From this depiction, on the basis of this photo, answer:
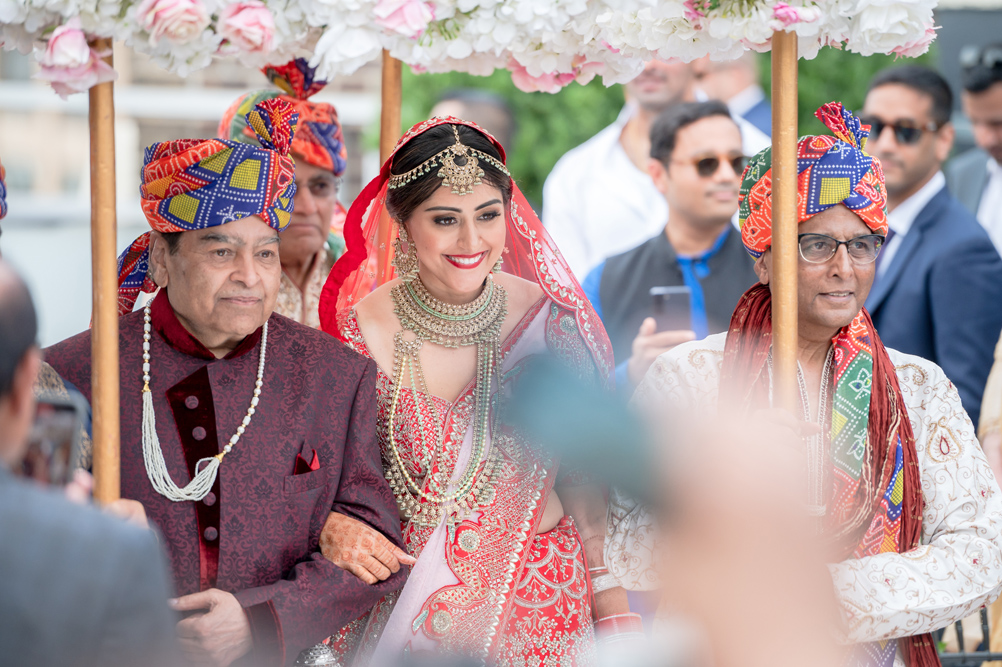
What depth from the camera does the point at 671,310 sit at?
3756 mm

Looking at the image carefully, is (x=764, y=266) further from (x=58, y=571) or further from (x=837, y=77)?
(x=837, y=77)

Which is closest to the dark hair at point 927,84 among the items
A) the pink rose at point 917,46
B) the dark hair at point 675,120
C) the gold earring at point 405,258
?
the dark hair at point 675,120

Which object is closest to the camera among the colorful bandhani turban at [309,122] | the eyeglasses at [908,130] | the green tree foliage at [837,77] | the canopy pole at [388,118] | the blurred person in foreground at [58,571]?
the blurred person in foreground at [58,571]

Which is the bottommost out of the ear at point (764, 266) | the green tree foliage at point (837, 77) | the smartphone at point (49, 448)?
the smartphone at point (49, 448)

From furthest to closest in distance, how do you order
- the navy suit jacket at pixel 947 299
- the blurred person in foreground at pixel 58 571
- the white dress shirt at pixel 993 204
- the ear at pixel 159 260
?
1. the white dress shirt at pixel 993 204
2. the navy suit jacket at pixel 947 299
3. the ear at pixel 159 260
4. the blurred person in foreground at pixel 58 571

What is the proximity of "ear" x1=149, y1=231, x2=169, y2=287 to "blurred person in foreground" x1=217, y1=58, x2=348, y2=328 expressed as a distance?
1160mm

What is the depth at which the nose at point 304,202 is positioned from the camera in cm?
406

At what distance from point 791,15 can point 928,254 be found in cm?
251

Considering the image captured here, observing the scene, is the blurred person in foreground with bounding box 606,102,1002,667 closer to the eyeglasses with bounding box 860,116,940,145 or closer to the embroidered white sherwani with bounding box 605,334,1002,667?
the embroidered white sherwani with bounding box 605,334,1002,667

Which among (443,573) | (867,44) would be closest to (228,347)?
(443,573)

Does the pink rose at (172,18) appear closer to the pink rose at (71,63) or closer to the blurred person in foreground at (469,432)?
the pink rose at (71,63)

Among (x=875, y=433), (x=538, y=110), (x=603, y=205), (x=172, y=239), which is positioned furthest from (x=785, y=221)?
(x=538, y=110)

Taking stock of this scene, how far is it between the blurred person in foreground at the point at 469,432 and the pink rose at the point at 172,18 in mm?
936

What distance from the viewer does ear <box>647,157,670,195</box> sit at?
489 cm
